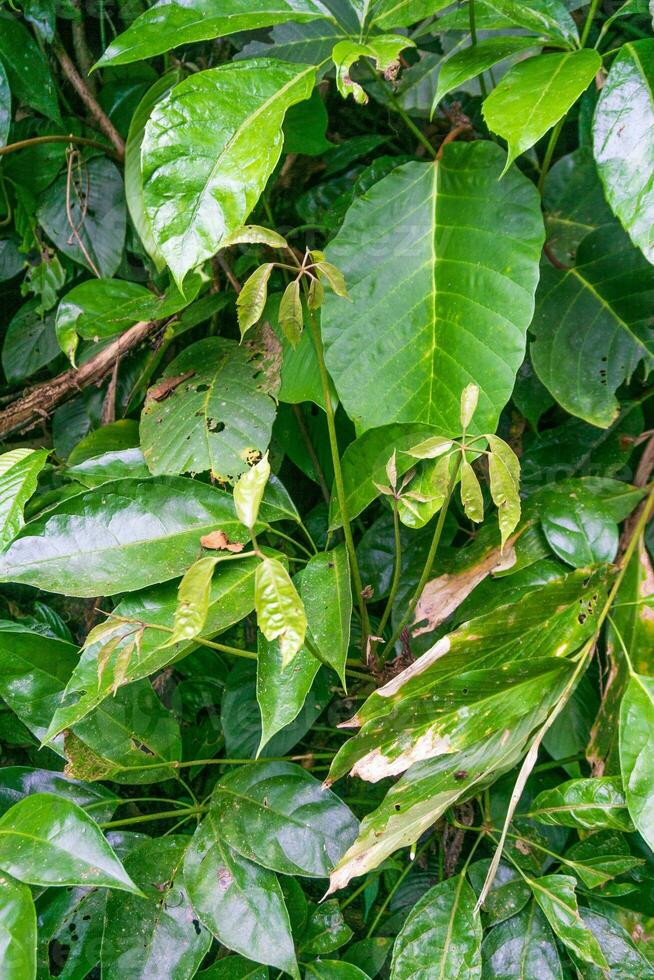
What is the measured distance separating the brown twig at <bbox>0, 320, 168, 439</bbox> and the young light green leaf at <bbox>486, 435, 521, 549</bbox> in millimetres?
572

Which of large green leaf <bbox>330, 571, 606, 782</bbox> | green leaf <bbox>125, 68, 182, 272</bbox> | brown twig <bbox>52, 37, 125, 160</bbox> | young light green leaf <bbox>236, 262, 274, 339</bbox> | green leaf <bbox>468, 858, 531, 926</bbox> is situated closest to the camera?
young light green leaf <bbox>236, 262, 274, 339</bbox>

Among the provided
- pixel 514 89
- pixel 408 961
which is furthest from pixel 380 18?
pixel 408 961

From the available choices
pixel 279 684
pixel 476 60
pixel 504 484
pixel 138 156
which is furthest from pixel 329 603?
pixel 138 156

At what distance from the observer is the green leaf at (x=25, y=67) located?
1060mm

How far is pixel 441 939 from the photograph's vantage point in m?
0.79

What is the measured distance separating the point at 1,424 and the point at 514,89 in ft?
2.38

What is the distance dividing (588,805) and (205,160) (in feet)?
2.20

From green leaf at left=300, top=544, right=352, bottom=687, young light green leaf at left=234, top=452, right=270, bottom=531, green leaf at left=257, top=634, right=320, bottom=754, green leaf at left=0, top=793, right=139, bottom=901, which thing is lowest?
green leaf at left=0, top=793, right=139, bottom=901

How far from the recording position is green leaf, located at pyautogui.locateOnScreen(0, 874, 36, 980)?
24.6 inches

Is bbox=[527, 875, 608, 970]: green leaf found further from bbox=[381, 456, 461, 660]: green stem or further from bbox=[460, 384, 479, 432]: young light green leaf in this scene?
bbox=[460, 384, 479, 432]: young light green leaf

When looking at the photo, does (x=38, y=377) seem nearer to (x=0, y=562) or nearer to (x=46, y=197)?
(x=46, y=197)

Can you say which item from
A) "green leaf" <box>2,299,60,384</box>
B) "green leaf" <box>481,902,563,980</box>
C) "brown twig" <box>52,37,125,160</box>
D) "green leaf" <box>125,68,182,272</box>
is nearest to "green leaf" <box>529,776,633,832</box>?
"green leaf" <box>481,902,563,980</box>

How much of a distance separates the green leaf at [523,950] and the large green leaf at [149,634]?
A: 1.43ft

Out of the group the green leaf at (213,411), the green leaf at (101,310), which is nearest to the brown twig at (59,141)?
the green leaf at (101,310)
